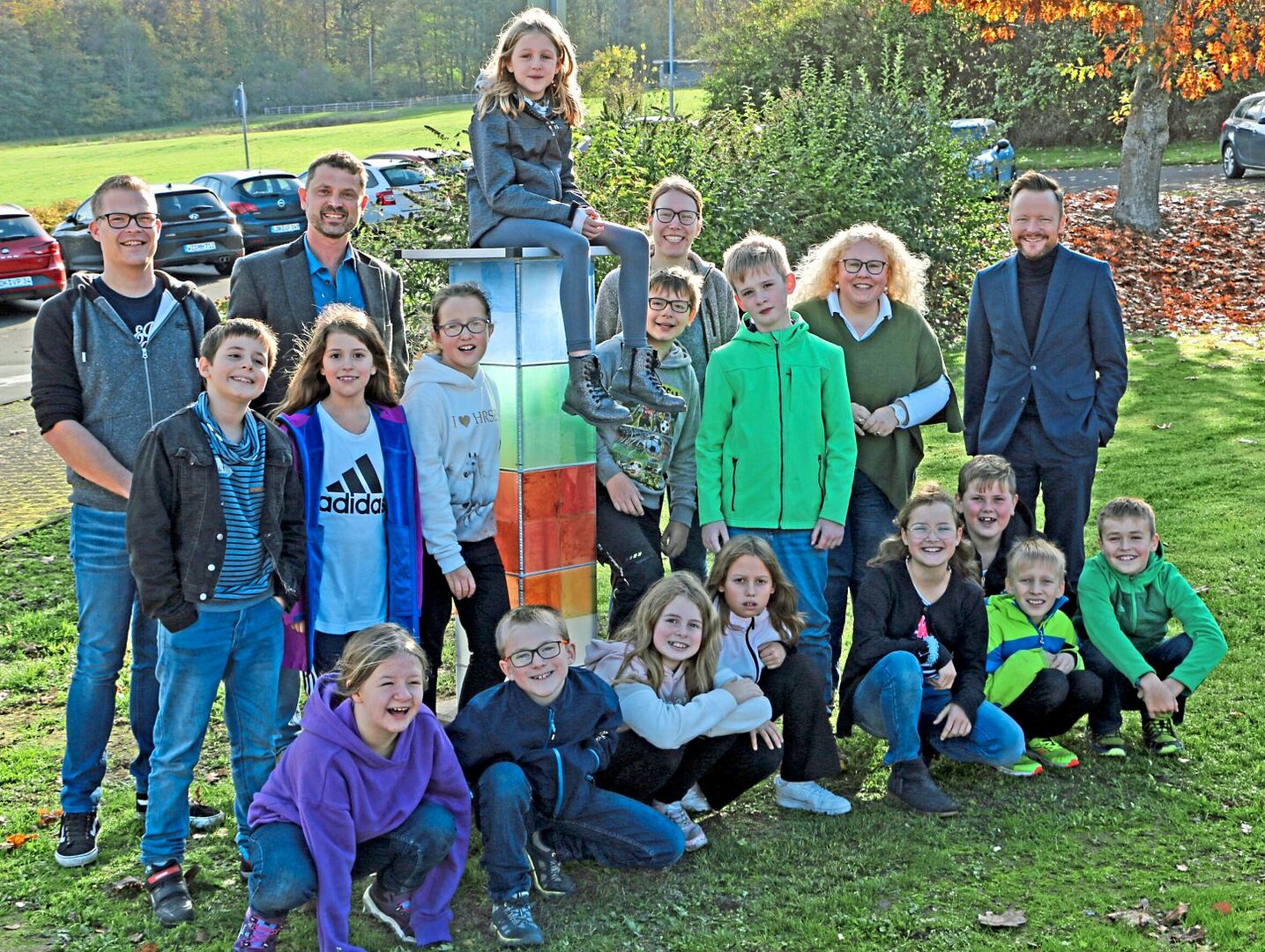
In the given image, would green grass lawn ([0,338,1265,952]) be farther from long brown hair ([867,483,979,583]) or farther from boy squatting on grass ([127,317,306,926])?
long brown hair ([867,483,979,583])

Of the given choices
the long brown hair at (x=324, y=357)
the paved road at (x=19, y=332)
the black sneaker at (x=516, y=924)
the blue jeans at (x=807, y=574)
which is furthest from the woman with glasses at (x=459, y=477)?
the paved road at (x=19, y=332)

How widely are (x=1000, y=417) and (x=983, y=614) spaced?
1.04 meters

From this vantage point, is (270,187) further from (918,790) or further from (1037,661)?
(918,790)

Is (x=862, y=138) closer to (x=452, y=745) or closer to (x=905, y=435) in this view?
(x=905, y=435)

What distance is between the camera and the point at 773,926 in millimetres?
4148

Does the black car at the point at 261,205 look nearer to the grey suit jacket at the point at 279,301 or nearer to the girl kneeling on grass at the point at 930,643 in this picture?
the grey suit jacket at the point at 279,301

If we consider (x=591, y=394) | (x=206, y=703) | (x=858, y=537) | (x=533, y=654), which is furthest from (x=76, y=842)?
(x=858, y=537)

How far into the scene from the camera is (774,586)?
5.01m

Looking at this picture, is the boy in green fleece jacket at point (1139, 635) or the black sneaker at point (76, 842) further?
the boy in green fleece jacket at point (1139, 635)

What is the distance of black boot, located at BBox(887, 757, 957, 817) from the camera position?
4.91 meters

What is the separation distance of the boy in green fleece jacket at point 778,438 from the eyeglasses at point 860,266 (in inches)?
11.9

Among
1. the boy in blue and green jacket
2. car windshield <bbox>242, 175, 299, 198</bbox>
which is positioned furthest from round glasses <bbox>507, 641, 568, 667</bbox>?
car windshield <bbox>242, 175, 299, 198</bbox>

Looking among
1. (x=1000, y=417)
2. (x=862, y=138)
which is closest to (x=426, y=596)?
(x=1000, y=417)

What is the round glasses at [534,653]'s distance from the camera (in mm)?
4348
